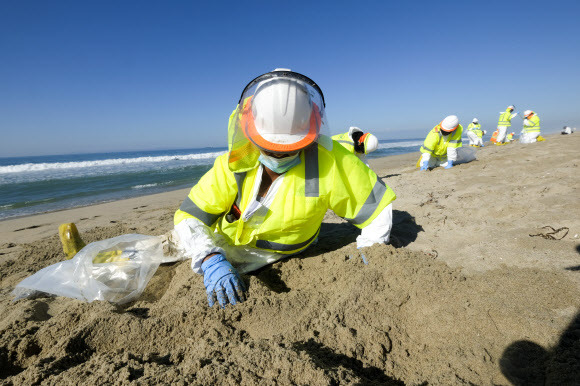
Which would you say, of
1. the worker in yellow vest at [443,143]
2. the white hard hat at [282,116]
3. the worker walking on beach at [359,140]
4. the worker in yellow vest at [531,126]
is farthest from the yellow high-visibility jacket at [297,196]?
the worker in yellow vest at [531,126]

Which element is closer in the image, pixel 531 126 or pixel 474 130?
pixel 531 126

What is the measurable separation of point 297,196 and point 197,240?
757mm

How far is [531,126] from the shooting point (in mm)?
11711

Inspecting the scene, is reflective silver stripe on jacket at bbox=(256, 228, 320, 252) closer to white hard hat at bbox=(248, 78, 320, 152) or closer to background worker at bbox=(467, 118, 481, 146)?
white hard hat at bbox=(248, 78, 320, 152)

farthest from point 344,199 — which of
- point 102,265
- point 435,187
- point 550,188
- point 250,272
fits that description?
point 435,187

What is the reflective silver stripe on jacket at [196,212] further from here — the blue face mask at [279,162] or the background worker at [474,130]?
the background worker at [474,130]

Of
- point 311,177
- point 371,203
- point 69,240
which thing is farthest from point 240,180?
point 69,240

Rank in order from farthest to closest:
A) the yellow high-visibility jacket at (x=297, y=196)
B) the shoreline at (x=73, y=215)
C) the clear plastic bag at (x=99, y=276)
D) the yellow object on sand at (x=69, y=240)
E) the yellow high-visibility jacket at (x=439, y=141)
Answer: the yellow high-visibility jacket at (x=439, y=141) < the shoreline at (x=73, y=215) < the yellow object on sand at (x=69, y=240) < the clear plastic bag at (x=99, y=276) < the yellow high-visibility jacket at (x=297, y=196)

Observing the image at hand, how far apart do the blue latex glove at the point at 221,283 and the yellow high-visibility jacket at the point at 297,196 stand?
0.26 metres

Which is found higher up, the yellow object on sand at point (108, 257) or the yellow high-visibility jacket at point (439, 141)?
the yellow high-visibility jacket at point (439, 141)

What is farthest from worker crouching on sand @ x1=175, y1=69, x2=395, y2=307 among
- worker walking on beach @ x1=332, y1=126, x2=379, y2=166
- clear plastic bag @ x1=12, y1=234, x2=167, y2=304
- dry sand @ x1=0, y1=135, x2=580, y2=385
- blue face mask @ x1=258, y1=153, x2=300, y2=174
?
worker walking on beach @ x1=332, y1=126, x2=379, y2=166

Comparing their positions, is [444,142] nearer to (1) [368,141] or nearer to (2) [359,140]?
(1) [368,141]

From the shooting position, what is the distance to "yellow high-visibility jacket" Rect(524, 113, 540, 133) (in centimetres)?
1141

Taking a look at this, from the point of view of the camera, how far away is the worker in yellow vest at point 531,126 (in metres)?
11.4
